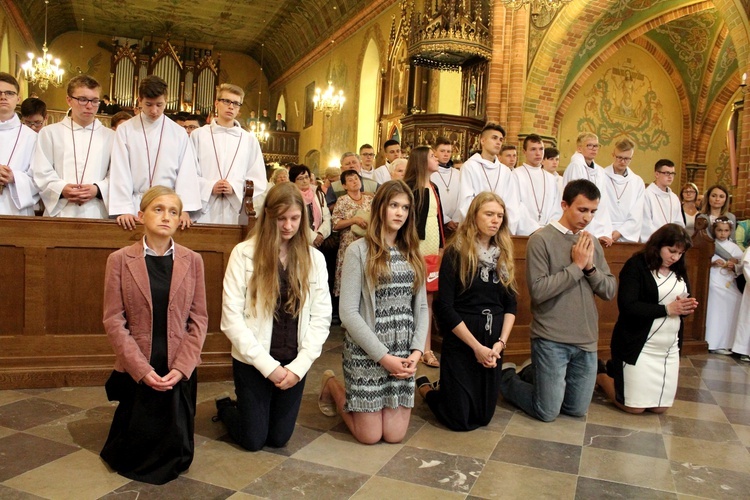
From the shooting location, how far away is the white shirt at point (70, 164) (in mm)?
4172

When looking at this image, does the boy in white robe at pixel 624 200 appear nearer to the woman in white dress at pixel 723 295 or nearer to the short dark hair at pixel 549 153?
the short dark hair at pixel 549 153

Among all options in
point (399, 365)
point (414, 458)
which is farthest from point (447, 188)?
point (414, 458)

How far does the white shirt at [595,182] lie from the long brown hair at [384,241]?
288 centimetres

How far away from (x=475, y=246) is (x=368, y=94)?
1151cm

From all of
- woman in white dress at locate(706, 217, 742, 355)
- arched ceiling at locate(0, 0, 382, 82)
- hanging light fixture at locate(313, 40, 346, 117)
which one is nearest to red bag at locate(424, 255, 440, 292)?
woman in white dress at locate(706, 217, 742, 355)

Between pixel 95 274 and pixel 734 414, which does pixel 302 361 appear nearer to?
pixel 95 274

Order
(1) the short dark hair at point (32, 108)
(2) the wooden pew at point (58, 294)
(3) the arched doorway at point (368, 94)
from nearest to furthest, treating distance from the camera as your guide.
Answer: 1. (2) the wooden pew at point (58, 294)
2. (1) the short dark hair at point (32, 108)
3. (3) the arched doorway at point (368, 94)

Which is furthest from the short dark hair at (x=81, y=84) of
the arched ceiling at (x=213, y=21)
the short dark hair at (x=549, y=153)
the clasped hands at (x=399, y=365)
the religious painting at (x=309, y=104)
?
the religious painting at (x=309, y=104)

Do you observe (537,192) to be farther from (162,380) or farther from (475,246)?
(162,380)

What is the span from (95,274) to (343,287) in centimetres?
174

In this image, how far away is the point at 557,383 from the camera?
377cm

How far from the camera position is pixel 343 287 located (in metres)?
3.31

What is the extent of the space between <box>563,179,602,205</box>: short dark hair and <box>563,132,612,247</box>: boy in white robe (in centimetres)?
208

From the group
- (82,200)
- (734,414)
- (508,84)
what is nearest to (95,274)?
(82,200)
